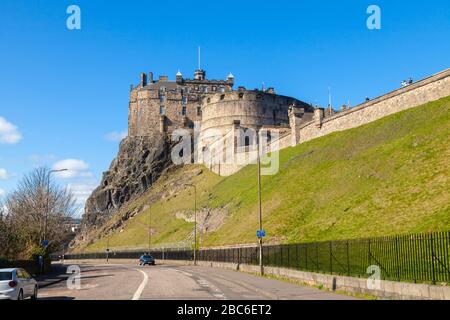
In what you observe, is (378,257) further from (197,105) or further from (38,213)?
(197,105)

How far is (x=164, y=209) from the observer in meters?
104

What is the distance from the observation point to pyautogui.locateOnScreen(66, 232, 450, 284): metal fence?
19.2 metres

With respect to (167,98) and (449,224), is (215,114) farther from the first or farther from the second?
(449,224)

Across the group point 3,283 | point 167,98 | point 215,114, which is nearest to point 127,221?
point 215,114

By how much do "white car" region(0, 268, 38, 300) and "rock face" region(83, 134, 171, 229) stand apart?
110524 millimetres

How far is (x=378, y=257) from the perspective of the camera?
74.6 ft

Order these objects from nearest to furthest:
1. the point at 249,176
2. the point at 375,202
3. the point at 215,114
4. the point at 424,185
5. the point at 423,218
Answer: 1. the point at 423,218
2. the point at 424,185
3. the point at 375,202
4. the point at 249,176
5. the point at 215,114

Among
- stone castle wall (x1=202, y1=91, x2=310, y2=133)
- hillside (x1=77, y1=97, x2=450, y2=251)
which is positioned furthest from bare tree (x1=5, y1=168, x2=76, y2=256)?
stone castle wall (x1=202, y1=91, x2=310, y2=133)

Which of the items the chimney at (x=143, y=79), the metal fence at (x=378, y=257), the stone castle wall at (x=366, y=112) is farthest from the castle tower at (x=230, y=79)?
the metal fence at (x=378, y=257)

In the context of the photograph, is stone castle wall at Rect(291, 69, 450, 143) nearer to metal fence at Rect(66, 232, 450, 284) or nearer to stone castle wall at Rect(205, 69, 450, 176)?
stone castle wall at Rect(205, 69, 450, 176)

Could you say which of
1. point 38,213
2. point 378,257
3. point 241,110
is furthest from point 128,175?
point 378,257

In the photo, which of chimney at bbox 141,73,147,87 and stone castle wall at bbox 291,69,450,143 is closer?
stone castle wall at bbox 291,69,450,143

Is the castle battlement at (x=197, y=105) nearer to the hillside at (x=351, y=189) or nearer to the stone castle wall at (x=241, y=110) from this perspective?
the stone castle wall at (x=241, y=110)

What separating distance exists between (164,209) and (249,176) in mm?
28709
